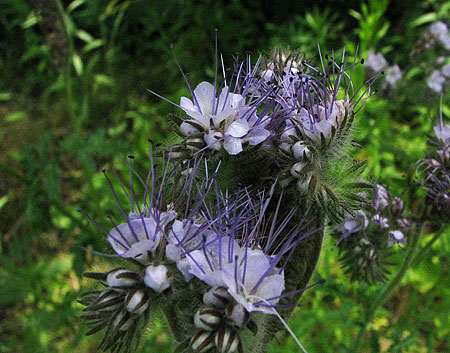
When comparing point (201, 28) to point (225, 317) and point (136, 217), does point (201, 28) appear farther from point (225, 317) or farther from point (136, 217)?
point (225, 317)

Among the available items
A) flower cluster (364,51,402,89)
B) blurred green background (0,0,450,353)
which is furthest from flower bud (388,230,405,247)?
flower cluster (364,51,402,89)

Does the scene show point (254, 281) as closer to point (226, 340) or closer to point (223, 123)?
point (226, 340)

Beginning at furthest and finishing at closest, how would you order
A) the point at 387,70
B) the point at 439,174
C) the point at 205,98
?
the point at 387,70
the point at 439,174
the point at 205,98

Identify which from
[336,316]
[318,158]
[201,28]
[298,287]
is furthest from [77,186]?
[318,158]

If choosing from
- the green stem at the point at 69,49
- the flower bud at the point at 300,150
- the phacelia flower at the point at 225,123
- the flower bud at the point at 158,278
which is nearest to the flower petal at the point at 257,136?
the phacelia flower at the point at 225,123

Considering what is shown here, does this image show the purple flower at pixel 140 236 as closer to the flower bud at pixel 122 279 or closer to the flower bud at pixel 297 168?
the flower bud at pixel 122 279

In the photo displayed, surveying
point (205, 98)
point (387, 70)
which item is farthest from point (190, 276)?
point (387, 70)
